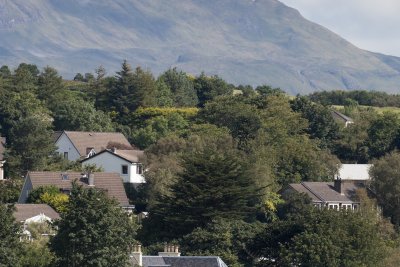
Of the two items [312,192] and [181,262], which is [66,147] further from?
[181,262]

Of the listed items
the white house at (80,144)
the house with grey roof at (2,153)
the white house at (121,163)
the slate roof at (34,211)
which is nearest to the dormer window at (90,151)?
the white house at (80,144)

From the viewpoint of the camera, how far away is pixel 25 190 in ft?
230

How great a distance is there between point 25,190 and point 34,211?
22.6 feet

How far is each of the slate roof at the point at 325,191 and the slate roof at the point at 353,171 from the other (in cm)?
466

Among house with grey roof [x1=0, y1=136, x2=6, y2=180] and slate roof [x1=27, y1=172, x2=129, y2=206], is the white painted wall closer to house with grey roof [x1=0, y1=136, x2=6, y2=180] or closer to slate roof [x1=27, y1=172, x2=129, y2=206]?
slate roof [x1=27, y1=172, x2=129, y2=206]

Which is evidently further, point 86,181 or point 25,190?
point 86,181

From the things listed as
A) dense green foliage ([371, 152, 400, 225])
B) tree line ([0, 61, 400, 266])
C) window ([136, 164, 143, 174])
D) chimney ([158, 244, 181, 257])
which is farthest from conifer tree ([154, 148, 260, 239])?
dense green foliage ([371, 152, 400, 225])

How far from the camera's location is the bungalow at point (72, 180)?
A: 6971 cm

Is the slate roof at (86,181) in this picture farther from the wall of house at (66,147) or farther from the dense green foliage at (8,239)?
the dense green foliage at (8,239)

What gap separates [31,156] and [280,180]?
14.1m

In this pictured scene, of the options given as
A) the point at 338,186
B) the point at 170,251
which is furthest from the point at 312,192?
the point at 170,251

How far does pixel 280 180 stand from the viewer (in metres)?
80.0

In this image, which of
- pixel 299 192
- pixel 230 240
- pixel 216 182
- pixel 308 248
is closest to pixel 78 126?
pixel 299 192

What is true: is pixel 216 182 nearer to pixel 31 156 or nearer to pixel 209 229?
pixel 209 229
